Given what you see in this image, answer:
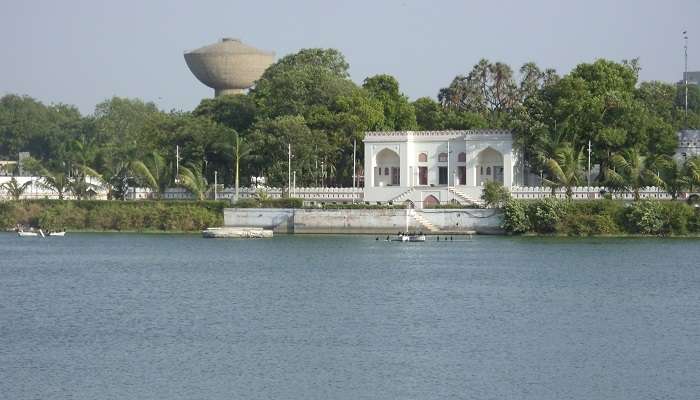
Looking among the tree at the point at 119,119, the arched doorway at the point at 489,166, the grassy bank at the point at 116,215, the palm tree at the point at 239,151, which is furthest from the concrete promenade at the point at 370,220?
the tree at the point at 119,119

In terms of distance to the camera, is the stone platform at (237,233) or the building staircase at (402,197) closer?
the stone platform at (237,233)

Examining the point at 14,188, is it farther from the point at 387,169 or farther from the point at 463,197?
the point at 463,197

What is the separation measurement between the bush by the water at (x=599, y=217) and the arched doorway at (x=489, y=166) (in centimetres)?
1007

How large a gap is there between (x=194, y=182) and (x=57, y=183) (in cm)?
977

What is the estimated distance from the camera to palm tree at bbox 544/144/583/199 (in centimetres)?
7256

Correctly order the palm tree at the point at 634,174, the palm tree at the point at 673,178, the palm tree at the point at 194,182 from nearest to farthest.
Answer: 1. the palm tree at the point at 673,178
2. the palm tree at the point at 634,174
3. the palm tree at the point at 194,182

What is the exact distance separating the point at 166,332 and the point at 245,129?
53827 millimetres

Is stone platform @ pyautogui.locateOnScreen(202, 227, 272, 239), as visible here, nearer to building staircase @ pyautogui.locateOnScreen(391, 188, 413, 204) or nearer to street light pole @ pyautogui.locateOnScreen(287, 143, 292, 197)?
street light pole @ pyautogui.locateOnScreen(287, 143, 292, 197)

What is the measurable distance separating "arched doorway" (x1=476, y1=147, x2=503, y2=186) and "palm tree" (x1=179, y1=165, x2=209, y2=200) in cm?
1652

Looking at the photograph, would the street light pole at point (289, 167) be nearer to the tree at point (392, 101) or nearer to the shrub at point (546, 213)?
the tree at point (392, 101)

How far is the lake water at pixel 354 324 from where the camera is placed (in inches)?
1125

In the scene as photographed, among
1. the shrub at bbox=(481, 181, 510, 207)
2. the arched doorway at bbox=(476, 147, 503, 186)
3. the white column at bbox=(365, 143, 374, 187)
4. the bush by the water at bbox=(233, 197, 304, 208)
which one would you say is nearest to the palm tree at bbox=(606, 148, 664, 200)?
the shrub at bbox=(481, 181, 510, 207)

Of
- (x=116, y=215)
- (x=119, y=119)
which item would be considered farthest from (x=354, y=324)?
(x=119, y=119)

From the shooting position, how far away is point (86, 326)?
3650cm
